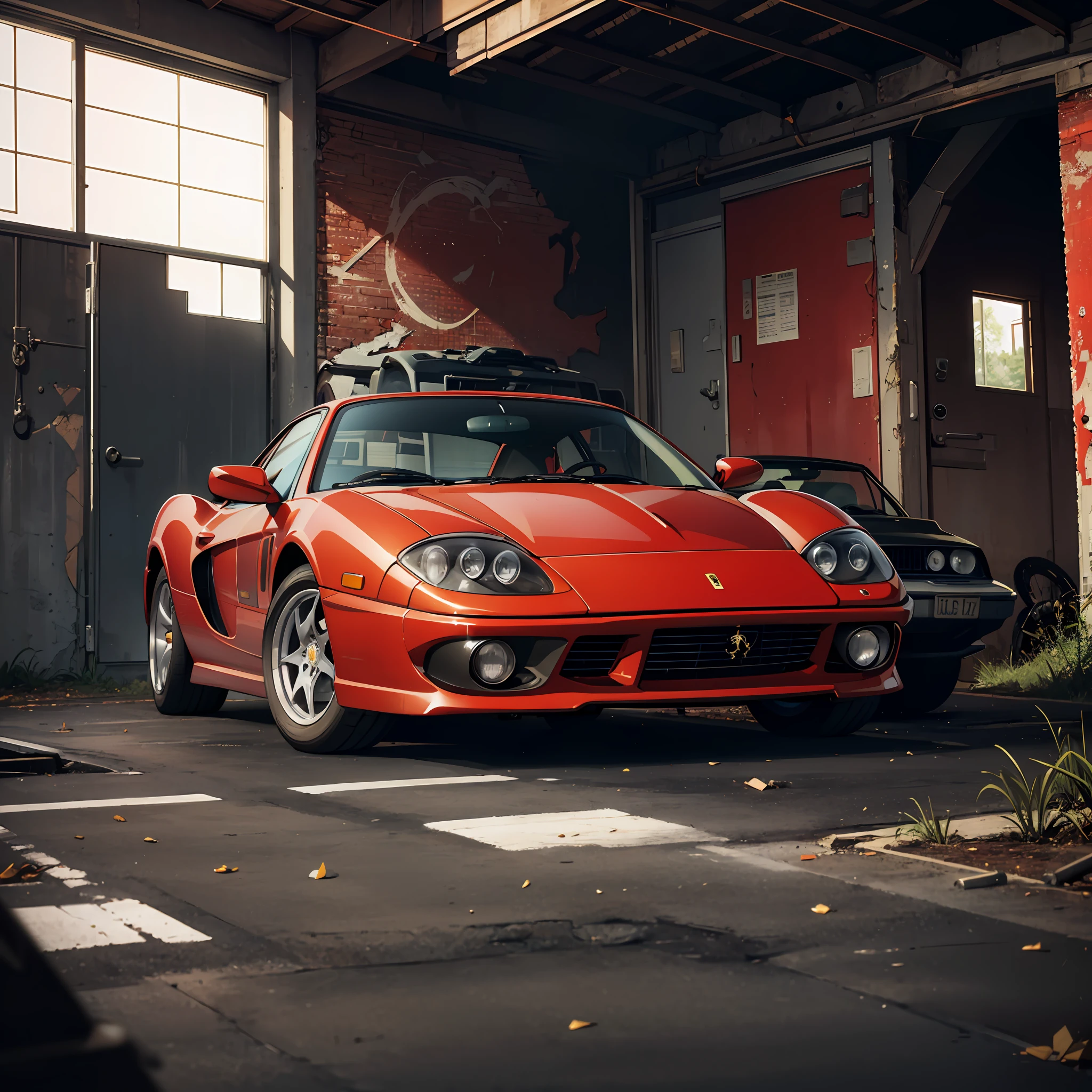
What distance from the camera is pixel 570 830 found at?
11.3 ft

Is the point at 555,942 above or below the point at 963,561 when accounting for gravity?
below

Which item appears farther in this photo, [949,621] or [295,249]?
[295,249]

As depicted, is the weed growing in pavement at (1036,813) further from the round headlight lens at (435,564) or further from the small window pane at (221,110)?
the small window pane at (221,110)

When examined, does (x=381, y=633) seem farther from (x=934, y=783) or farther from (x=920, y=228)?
(x=920, y=228)

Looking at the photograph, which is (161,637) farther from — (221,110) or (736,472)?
(221,110)

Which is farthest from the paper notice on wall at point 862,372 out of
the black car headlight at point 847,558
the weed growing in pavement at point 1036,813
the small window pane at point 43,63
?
the weed growing in pavement at point 1036,813

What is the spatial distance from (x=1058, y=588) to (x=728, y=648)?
8.92 metres

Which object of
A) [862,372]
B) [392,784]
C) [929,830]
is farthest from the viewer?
[862,372]

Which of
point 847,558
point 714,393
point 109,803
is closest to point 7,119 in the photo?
point 714,393

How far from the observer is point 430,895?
9.06 ft

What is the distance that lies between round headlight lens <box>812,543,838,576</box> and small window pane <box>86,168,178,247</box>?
7.41 meters

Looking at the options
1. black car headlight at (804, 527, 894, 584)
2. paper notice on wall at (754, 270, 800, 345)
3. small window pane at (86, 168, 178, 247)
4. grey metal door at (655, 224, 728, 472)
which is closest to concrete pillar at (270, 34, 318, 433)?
small window pane at (86, 168, 178, 247)

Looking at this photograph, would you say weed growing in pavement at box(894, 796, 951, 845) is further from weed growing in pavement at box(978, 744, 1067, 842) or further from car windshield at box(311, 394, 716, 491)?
car windshield at box(311, 394, 716, 491)

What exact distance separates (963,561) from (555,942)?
4725 millimetres
